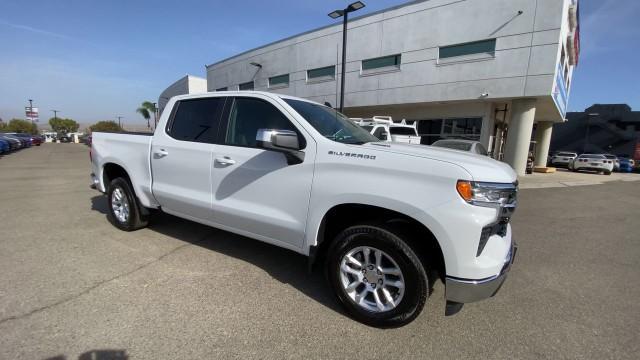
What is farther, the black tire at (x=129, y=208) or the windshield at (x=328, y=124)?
the black tire at (x=129, y=208)

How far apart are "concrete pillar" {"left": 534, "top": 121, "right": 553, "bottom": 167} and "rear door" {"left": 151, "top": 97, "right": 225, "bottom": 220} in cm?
2651

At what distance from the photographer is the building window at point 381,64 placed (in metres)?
17.8

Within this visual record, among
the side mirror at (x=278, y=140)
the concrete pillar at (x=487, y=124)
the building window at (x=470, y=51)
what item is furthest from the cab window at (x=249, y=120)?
the concrete pillar at (x=487, y=124)

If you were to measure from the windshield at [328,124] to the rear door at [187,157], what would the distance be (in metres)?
0.94

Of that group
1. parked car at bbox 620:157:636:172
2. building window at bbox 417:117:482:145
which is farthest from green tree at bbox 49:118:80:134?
parked car at bbox 620:157:636:172

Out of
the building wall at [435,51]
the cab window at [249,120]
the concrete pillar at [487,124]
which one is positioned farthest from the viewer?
the concrete pillar at [487,124]

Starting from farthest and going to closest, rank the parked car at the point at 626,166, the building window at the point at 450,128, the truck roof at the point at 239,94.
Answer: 1. the parked car at the point at 626,166
2. the building window at the point at 450,128
3. the truck roof at the point at 239,94

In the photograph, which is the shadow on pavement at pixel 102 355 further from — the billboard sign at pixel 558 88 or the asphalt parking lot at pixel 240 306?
the billboard sign at pixel 558 88

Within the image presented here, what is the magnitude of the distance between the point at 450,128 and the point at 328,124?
16.4 meters

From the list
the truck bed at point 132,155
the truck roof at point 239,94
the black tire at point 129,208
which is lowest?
the black tire at point 129,208

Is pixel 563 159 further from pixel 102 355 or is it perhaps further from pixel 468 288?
pixel 102 355

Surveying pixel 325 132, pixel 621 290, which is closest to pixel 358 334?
pixel 325 132

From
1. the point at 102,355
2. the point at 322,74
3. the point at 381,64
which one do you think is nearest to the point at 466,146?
the point at 381,64

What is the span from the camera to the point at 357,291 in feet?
8.56
